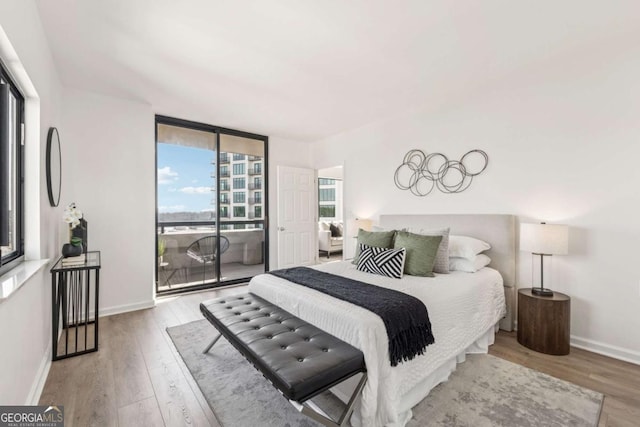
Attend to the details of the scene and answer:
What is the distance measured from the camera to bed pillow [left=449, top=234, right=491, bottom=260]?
273cm

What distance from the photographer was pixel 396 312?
171 cm

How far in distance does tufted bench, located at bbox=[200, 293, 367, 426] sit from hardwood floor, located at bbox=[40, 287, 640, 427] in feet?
1.60

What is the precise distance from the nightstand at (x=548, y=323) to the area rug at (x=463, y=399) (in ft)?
1.34

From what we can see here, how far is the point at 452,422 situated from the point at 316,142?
463cm

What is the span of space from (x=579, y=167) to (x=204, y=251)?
4.59m

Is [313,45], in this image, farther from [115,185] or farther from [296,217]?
[296,217]

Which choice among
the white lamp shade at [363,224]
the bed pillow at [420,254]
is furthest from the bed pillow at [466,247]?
the white lamp shade at [363,224]

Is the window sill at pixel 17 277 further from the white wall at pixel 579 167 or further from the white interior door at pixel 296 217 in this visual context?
the white wall at pixel 579 167

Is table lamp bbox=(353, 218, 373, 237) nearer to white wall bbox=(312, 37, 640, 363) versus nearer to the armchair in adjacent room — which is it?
white wall bbox=(312, 37, 640, 363)

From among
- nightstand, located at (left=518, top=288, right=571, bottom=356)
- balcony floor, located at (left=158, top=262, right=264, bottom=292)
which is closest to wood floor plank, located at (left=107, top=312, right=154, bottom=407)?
balcony floor, located at (left=158, top=262, right=264, bottom=292)

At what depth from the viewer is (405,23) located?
2.00 meters

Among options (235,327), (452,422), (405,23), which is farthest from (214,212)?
(452,422)

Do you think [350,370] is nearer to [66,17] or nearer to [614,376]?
[614,376]

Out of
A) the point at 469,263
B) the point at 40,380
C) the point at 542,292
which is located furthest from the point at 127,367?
the point at 542,292
